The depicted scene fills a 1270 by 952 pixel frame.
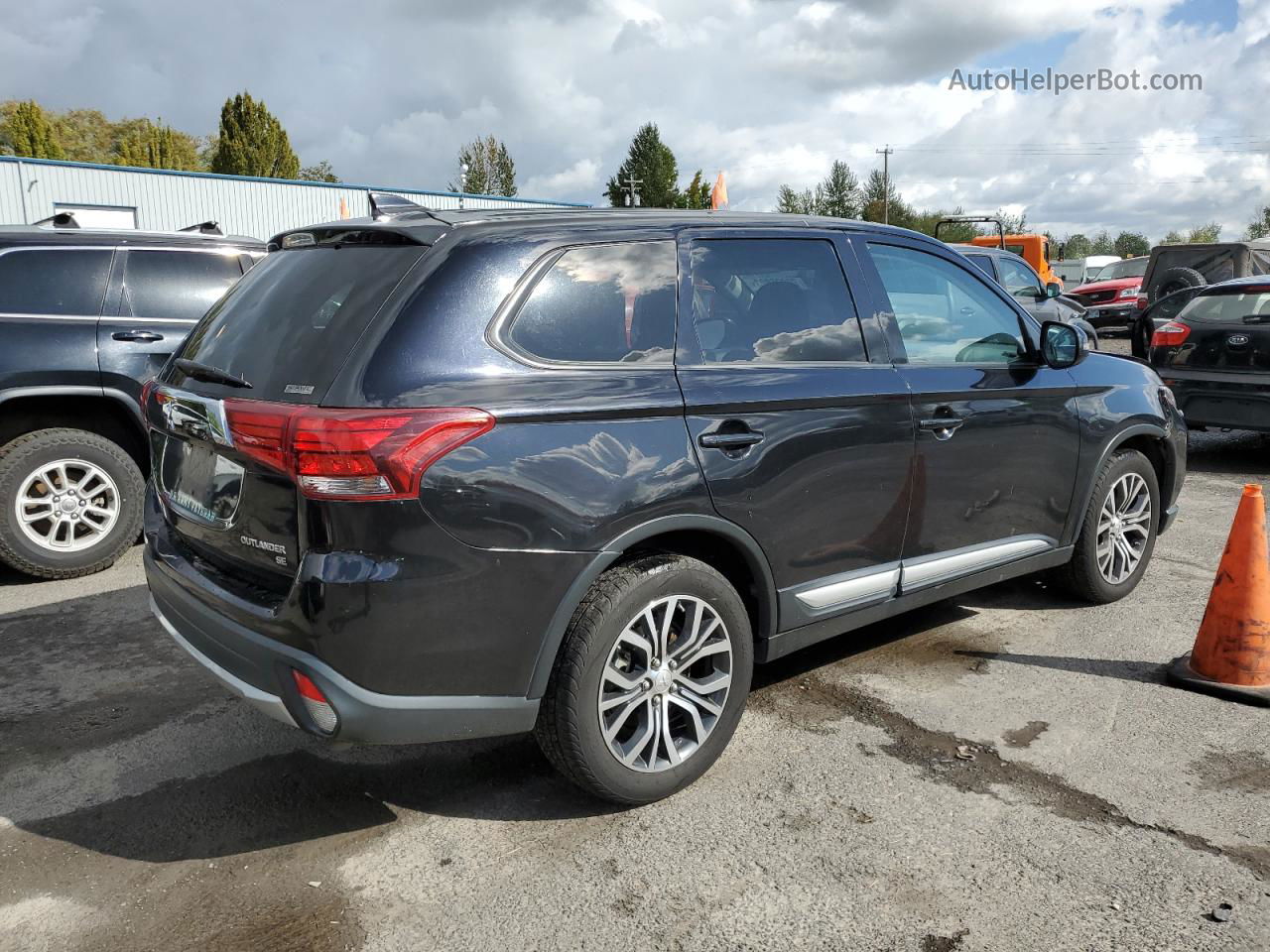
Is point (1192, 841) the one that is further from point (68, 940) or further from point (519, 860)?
point (68, 940)

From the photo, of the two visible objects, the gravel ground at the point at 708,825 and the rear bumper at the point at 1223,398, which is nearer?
the gravel ground at the point at 708,825

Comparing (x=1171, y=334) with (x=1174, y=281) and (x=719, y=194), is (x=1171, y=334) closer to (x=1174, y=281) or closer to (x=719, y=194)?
(x=719, y=194)

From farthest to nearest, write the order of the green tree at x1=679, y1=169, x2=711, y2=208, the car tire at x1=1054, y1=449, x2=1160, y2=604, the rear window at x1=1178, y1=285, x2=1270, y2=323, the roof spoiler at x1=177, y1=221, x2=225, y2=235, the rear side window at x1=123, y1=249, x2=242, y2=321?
1. the green tree at x1=679, y1=169, x2=711, y2=208
2. the rear window at x1=1178, y1=285, x2=1270, y2=323
3. the roof spoiler at x1=177, y1=221, x2=225, y2=235
4. the rear side window at x1=123, y1=249, x2=242, y2=321
5. the car tire at x1=1054, y1=449, x2=1160, y2=604

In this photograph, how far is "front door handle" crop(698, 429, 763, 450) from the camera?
3182mm

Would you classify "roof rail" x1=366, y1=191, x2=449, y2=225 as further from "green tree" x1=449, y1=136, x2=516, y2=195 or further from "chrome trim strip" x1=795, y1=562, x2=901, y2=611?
"green tree" x1=449, y1=136, x2=516, y2=195

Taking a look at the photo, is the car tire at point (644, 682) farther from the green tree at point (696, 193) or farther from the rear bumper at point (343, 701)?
the green tree at point (696, 193)

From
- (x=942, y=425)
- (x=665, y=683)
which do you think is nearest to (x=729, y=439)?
(x=665, y=683)

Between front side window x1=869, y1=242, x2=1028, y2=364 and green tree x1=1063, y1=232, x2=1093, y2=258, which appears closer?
front side window x1=869, y1=242, x2=1028, y2=364

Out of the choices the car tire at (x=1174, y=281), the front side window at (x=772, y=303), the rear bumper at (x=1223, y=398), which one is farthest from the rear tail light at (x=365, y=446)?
the car tire at (x=1174, y=281)

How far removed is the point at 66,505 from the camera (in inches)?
224

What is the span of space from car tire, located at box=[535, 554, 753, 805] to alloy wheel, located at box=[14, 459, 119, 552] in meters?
3.88

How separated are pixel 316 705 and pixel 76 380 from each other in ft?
12.6

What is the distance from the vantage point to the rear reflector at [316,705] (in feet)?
8.82

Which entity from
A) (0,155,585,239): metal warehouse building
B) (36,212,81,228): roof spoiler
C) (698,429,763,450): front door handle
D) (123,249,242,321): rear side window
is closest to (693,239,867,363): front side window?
(698,429,763,450): front door handle
